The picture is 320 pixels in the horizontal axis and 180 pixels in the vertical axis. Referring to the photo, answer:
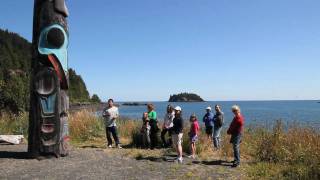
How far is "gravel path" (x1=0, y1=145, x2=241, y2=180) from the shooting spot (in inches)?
335

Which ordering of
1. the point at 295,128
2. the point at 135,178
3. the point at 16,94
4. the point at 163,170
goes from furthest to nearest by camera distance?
the point at 16,94, the point at 295,128, the point at 163,170, the point at 135,178

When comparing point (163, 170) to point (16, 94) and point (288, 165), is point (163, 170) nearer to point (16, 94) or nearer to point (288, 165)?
point (288, 165)

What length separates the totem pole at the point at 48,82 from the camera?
34.0ft

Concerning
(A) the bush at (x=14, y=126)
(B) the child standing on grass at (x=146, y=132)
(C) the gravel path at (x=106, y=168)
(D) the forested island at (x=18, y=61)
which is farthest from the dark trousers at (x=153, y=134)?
(D) the forested island at (x=18, y=61)

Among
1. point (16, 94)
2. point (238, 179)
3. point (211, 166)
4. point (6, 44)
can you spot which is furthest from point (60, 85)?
point (6, 44)

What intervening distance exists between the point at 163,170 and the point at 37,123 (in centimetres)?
350

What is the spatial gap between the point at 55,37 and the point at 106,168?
3617mm

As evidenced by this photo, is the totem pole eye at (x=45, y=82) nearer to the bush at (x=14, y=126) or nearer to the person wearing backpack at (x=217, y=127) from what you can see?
the person wearing backpack at (x=217, y=127)

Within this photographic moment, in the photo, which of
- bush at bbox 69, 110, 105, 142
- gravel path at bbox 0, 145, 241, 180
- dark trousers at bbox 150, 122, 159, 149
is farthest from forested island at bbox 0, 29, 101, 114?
gravel path at bbox 0, 145, 241, 180

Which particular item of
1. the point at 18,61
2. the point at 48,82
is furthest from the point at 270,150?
the point at 18,61

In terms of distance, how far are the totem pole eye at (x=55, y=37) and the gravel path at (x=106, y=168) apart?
2.90 m

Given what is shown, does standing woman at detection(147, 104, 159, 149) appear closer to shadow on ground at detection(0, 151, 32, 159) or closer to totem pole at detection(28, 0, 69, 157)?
totem pole at detection(28, 0, 69, 157)

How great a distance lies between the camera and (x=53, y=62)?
34.4 feet

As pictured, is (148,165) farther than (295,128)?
No
